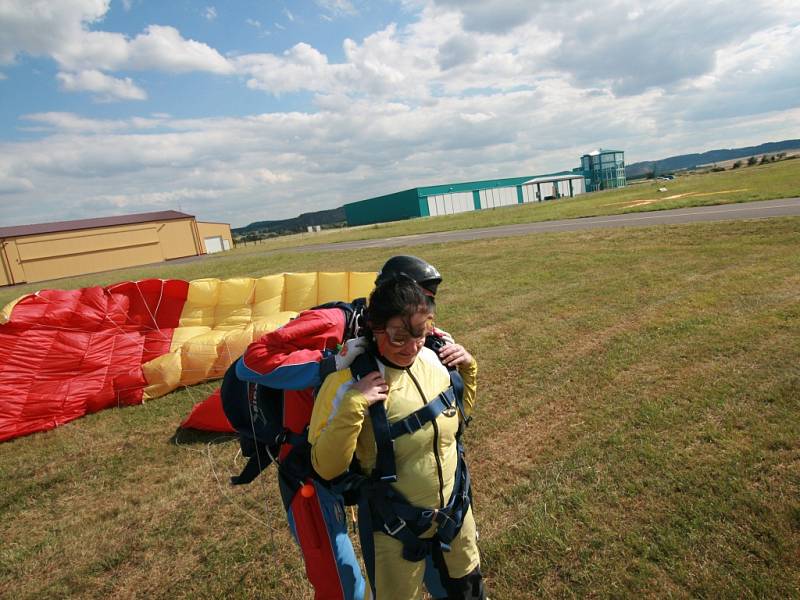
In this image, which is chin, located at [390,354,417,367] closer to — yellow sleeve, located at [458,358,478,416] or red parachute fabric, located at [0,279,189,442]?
yellow sleeve, located at [458,358,478,416]

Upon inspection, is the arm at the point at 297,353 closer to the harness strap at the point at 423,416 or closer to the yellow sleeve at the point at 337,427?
the yellow sleeve at the point at 337,427

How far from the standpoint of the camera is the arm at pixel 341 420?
1.97 meters

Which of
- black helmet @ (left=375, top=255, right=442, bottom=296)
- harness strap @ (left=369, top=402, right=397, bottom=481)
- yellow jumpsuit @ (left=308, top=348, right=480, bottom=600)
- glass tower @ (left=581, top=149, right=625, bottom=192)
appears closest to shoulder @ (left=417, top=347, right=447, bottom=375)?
yellow jumpsuit @ (left=308, top=348, right=480, bottom=600)

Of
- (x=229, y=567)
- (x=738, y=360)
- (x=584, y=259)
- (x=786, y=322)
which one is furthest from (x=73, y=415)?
(x=584, y=259)

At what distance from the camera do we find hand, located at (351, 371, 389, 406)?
1997 millimetres

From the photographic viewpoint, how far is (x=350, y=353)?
2174mm

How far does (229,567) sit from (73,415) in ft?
17.2

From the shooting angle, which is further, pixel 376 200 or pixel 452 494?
pixel 376 200

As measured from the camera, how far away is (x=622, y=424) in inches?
201

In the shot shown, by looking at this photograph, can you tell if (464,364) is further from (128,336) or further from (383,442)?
(128,336)

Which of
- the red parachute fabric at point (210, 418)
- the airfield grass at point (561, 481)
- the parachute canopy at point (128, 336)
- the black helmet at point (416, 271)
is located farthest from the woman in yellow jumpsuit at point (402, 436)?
the parachute canopy at point (128, 336)

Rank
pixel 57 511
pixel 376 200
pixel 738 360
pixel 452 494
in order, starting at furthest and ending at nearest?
pixel 376 200 < pixel 738 360 < pixel 57 511 < pixel 452 494

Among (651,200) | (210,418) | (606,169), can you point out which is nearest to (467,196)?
(606,169)

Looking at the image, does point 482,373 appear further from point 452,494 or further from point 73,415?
point 73,415
